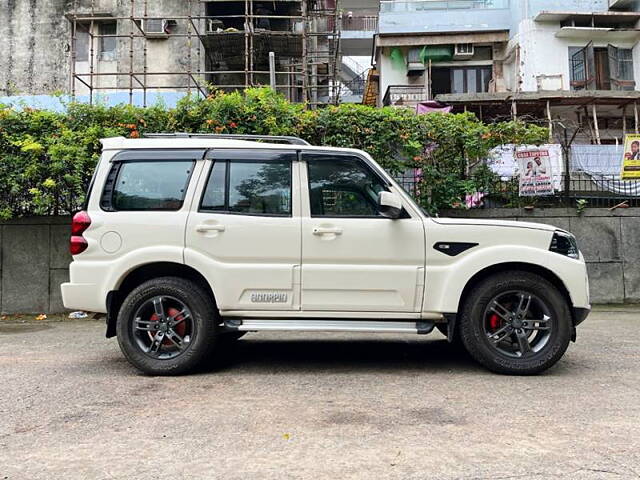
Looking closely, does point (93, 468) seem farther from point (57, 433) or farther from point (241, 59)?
point (241, 59)

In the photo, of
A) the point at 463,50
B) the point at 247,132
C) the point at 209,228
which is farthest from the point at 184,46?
the point at 209,228

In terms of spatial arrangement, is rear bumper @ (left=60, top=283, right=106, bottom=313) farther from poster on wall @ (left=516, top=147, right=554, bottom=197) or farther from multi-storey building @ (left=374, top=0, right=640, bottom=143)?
multi-storey building @ (left=374, top=0, right=640, bottom=143)

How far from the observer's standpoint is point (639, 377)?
493cm

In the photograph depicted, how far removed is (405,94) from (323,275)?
18.8 meters

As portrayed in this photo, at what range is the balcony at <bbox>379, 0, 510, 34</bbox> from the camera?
2162 centimetres

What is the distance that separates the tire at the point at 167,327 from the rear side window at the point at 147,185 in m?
0.74

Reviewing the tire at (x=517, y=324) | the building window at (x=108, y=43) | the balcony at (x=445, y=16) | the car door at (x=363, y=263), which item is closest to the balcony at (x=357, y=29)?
the balcony at (x=445, y=16)

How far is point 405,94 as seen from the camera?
73.0 ft

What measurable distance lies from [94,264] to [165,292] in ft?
2.35

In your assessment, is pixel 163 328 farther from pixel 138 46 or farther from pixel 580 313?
pixel 138 46

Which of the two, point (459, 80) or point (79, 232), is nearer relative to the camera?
point (79, 232)

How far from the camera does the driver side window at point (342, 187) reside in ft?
16.5

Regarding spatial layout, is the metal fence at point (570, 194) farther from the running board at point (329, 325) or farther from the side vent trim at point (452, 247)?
the running board at point (329, 325)

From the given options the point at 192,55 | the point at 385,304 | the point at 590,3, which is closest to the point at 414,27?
the point at 590,3
